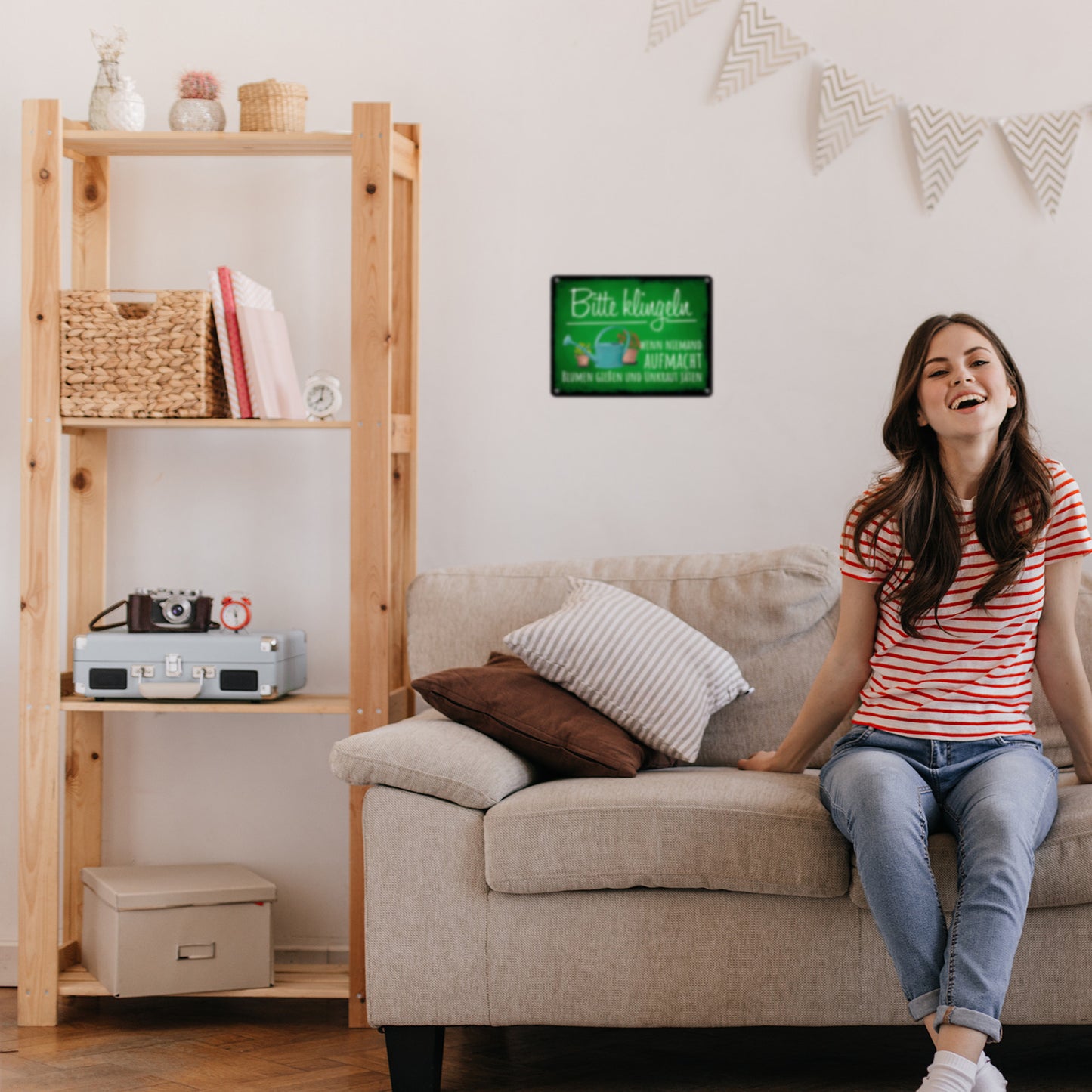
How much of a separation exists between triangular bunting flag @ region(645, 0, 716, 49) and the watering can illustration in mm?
635

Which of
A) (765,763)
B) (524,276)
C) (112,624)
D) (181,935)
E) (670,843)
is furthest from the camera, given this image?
(524,276)

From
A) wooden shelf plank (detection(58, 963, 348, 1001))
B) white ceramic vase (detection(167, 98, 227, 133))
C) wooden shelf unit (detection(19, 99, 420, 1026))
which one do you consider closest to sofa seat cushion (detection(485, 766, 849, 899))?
wooden shelf unit (detection(19, 99, 420, 1026))

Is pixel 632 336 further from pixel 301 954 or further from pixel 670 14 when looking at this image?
pixel 301 954

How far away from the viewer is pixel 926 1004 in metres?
1.64

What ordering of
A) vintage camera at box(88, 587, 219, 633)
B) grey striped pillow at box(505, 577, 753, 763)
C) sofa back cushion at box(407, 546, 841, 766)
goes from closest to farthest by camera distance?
1. grey striped pillow at box(505, 577, 753, 763)
2. sofa back cushion at box(407, 546, 841, 766)
3. vintage camera at box(88, 587, 219, 633)

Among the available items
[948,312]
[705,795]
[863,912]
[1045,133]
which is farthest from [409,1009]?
[1045,133]

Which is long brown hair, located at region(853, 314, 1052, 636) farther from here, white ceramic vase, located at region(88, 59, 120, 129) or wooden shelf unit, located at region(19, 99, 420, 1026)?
white ceramic vase, located at region(88, 59, 120, 129)

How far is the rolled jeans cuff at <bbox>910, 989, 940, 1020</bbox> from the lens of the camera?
164 cm

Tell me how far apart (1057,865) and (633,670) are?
743 mm

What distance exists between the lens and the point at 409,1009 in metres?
1.99

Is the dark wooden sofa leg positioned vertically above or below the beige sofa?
below

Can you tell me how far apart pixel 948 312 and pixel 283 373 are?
142cm

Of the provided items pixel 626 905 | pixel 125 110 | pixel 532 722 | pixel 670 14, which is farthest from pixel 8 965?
pixel 670 14

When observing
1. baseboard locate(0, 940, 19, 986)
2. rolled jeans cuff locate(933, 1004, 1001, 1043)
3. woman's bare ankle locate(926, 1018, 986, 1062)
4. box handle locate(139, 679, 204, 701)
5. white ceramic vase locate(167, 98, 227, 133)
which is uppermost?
white ceramic vase locate(167, 98, 227, 133)
